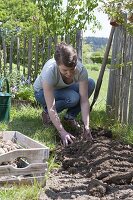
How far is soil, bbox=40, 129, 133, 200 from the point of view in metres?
3.38

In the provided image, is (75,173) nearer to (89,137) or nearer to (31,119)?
(89,137)

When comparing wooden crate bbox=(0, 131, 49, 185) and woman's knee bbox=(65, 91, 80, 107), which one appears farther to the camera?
woman's knee bbox=(65, 91, 80, 107)

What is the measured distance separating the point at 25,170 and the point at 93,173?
2.09ft

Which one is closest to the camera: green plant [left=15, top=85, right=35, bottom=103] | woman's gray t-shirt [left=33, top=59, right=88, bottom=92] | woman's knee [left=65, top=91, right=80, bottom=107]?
woman's gray t-shirt [left=33, top=59, right=88, bottom=92]

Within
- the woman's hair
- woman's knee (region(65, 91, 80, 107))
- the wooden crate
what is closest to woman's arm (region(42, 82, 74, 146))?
the woman's hair

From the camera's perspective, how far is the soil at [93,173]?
338 cm

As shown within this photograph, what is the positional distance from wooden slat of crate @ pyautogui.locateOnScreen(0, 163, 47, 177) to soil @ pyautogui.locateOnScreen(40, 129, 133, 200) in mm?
147

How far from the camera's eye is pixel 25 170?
3.47m

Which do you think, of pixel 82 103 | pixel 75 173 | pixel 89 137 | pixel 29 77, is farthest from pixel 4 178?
pixel 29 77

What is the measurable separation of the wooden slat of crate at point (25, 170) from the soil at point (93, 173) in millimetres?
147

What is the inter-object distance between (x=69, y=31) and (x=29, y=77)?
127cm

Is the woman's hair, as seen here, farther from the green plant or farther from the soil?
the green plant

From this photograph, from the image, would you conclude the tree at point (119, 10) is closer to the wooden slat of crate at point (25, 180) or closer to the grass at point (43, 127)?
the grass at point (43, 127)

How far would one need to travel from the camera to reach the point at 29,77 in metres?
→ 8.41
